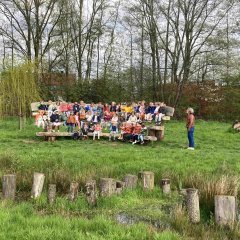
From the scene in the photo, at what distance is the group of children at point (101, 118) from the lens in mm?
18547

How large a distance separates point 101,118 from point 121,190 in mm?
11849

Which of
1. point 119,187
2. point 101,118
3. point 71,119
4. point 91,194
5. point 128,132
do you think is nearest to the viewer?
point 91,194

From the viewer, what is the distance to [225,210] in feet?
22.2

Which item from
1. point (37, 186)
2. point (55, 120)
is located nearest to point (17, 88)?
point (55, 120)

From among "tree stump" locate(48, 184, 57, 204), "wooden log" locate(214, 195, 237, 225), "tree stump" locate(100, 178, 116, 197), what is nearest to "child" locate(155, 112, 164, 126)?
"tree stump" locate(100, 178, 116, 197)

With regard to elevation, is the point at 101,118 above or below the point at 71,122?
above

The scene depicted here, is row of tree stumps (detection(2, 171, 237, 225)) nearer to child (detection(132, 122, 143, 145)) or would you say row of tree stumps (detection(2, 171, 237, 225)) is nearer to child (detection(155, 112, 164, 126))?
child (detection(132, 122, 143, 145))

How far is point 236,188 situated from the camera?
326 inches

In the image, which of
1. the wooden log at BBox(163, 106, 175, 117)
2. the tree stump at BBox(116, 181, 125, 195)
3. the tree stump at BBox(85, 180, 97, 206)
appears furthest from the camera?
the wooden log at BBox(163, 106, 175, 117)

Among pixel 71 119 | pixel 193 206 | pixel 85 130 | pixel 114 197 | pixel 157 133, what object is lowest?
pixel 114 197

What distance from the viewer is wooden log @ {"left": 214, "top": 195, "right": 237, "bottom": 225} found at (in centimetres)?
671

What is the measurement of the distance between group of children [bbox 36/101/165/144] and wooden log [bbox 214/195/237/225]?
11.0m

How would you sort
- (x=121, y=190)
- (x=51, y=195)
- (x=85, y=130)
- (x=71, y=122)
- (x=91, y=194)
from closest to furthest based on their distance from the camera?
(x=91, y=194) < (x=51, y=195) < (x=121, y=190) < (x=85, y=130) < (x=71, y=122)

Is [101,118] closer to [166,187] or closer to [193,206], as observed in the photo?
[166,187]
